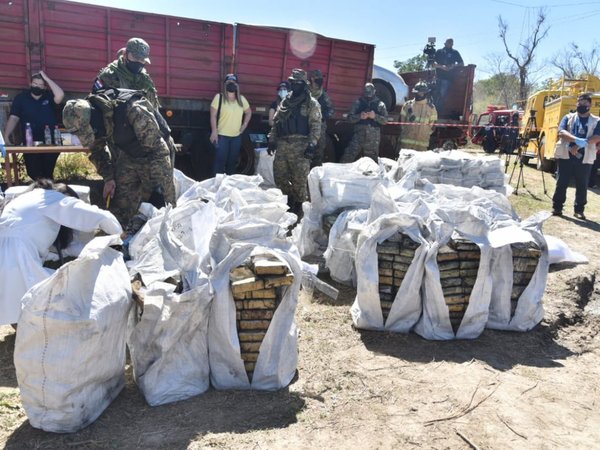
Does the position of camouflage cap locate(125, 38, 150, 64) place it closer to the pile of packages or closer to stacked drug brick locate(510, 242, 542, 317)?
the pile of packages

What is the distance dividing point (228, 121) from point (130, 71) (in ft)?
6.03

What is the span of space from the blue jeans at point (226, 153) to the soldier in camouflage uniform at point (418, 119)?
11.5 feet

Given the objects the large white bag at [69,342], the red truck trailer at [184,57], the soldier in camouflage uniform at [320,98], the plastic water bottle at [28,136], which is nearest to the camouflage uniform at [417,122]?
the red truck trailer at [184,57]

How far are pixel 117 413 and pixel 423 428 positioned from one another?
1.39 m

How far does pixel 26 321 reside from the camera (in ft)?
6.42

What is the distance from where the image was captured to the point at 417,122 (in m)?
8.74

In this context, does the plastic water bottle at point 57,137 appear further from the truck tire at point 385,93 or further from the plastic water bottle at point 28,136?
the truck tire at point 385,93

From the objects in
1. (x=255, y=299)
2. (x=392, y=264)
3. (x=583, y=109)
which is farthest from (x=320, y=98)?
(x=255, y=299)

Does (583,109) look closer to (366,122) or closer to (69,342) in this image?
(366,122)

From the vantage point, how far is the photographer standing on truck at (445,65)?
10.7 m

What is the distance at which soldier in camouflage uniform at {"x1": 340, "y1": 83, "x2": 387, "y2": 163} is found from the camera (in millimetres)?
7254

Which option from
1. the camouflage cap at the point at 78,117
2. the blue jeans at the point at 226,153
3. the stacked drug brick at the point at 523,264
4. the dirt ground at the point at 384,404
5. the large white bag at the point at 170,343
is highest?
the camouflage cap at the point at 78,117

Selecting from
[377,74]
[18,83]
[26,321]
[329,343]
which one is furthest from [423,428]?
[377,74]

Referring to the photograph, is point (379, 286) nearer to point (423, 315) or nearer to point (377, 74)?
point (423, 315)
